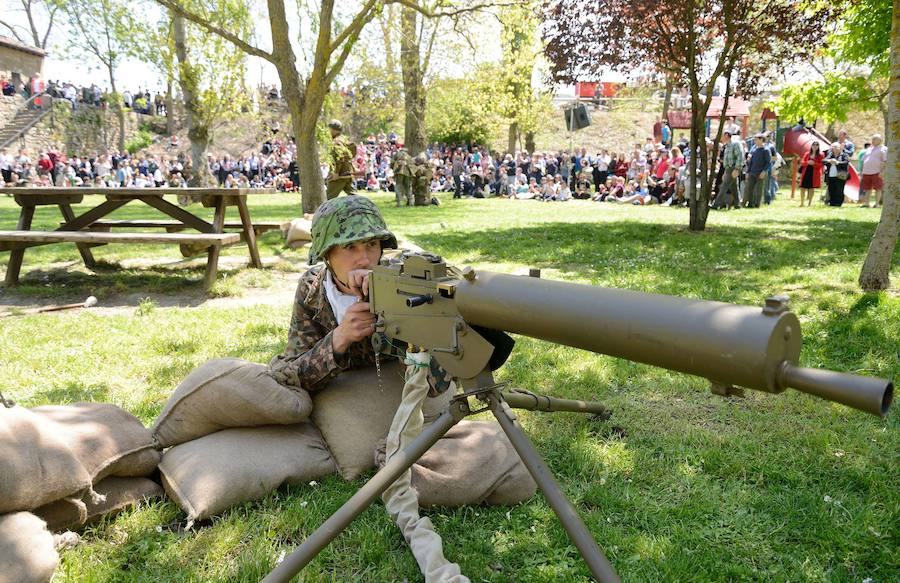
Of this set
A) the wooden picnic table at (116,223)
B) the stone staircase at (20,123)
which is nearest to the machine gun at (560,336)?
the wooden picnic table at (116,223)

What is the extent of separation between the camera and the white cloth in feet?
7.84

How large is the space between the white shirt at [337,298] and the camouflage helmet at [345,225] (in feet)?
0.55

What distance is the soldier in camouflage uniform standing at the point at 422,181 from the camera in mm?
21859

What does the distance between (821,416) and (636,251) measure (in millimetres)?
6147

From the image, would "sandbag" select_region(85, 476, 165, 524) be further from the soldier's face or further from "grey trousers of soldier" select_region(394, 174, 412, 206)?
"grey trousers of soldier" select_region(394, 174, 412, 206)

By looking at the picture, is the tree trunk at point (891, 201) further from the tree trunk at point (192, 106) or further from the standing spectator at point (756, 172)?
the tree trunk at point (192, 106)

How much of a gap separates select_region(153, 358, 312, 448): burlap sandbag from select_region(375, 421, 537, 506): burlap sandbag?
51cm

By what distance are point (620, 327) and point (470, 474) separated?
5.15 feet

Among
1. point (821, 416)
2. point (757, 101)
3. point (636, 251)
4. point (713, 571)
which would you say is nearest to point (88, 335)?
point (713, 571)

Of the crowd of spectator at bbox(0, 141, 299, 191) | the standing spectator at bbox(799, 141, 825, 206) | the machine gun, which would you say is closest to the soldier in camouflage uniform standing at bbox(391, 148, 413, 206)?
the standing spectator at bbox(799, 141, 825, 206)

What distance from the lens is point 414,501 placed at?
2697mm

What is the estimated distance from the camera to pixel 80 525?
2.72 m

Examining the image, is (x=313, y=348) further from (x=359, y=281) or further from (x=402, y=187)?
(x=402, y=187)

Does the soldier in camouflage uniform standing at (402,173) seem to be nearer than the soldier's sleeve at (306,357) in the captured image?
No
